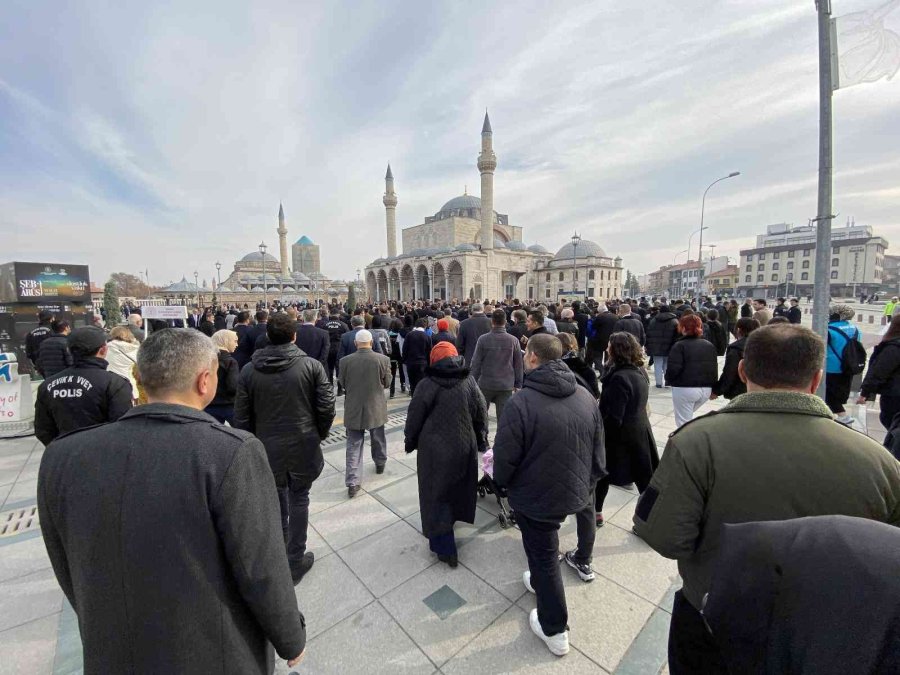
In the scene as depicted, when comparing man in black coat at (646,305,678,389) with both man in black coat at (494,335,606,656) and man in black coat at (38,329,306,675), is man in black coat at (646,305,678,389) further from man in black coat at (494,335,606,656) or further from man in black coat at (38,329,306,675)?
man in black coat at (38,329,306,675)

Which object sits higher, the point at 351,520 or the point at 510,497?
the point at 510,497

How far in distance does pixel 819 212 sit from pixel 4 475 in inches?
410

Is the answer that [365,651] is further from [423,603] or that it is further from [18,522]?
[18,522]

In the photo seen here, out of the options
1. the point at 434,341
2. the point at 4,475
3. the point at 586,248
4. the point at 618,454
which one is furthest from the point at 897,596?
the point at 586,248

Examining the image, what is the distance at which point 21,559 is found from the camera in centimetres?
321

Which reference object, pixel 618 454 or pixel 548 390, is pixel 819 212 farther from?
pixel 548 390

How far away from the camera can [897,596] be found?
64 centimetres

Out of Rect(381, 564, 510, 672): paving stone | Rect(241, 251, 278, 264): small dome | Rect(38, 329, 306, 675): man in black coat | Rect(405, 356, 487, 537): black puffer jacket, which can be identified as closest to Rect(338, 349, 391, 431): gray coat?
Rect(405, 356, 487, 537): black puffer jacket

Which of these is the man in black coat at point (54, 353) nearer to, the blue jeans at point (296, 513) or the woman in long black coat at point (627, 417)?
the blue jeans at point (296, 513)

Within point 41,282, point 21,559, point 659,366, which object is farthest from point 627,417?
point 41,282

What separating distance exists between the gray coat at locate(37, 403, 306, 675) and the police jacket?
2.39m

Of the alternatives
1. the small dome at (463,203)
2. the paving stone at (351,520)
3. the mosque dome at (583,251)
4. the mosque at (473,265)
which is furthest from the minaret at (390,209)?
the paving stone at (351,520)

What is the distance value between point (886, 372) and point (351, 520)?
527cm

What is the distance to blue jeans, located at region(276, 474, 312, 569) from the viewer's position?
295cm
